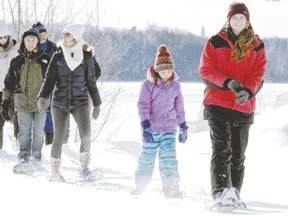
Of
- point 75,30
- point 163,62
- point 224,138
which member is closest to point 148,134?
point 163,62

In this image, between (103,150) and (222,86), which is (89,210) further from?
(103,150)

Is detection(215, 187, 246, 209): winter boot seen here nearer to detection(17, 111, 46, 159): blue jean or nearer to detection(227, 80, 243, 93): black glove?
detection(227, 80, 243, 93): black glove

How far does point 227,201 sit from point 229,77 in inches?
38.7

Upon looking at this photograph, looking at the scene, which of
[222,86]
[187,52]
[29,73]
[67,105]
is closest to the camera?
[222,86]

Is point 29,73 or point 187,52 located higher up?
point 29,73

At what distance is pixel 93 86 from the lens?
630cm

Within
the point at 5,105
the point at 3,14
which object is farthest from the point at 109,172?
the point at 3,14

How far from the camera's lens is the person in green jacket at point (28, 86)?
7.02 m

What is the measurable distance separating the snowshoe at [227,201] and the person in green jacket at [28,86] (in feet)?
9.81

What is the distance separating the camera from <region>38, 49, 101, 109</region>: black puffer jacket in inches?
241

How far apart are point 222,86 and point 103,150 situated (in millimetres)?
4932

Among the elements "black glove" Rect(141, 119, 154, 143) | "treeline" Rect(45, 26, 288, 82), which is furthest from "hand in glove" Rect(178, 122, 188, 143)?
"treeline" Rect(45, 26, 288, 82)

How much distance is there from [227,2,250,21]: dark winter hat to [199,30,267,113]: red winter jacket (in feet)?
0.52

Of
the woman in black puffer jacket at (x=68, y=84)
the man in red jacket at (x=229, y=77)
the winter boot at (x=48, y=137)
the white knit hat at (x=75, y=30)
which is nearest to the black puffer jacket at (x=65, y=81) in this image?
the woman in black puffer jacket at (x=68, y=84)
